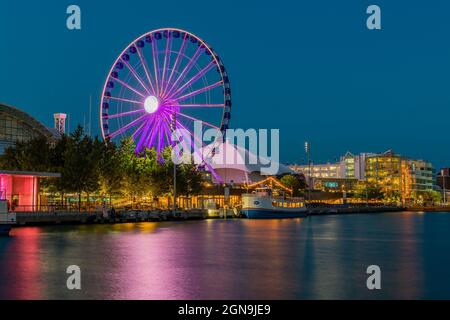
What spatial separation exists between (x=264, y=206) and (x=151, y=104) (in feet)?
84.5

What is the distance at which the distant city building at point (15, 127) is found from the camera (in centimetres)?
9071

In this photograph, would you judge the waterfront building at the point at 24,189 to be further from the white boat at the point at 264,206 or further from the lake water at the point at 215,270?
the white boat at the point at 264,206

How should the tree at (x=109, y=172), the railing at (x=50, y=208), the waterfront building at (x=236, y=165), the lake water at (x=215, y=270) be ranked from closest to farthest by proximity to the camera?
the lake water at (x=215, y=270) → the railing at (x=50, y=208) → the tree at (x=109, y=172) → the waterfront building at (x=236, y=165)

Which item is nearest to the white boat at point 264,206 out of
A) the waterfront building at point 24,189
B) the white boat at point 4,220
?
the waterfront building at point 24,189

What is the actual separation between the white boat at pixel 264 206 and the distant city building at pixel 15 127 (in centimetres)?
3329

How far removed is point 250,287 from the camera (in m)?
19.5

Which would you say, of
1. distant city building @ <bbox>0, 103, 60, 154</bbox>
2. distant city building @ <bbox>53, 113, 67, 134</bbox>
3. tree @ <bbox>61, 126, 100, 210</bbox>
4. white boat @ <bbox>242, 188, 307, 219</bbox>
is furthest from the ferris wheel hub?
distant city building @ <bbox>53, 113, 67, 134</bbox>

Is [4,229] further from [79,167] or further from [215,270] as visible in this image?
[79,167]

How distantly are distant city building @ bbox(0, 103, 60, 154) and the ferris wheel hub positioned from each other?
2340cm

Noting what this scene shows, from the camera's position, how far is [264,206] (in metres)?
88.9
